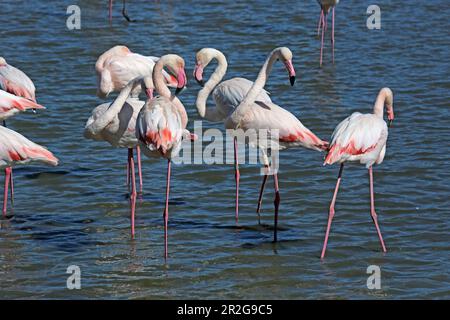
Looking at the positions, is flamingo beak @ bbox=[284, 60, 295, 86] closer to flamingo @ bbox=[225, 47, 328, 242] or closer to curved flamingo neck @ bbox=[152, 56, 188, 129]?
→ flamingo @ bbox=[225, 47, 328, 242]

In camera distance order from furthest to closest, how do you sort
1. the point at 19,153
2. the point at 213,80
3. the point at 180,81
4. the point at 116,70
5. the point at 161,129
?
the point at 116,70, the point at 213,80, the point at 180,81, the point at 19,153, the point at 161,129

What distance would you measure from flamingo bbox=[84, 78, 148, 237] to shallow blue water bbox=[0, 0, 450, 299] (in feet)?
2.10

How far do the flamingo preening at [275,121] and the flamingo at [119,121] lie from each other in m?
0.70

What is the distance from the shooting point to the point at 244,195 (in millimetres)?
8922

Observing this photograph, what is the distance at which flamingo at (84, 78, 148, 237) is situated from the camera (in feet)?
26.0

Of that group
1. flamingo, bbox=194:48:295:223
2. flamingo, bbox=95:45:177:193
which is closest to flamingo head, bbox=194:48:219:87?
flamingo, bbox=194:48:295:223

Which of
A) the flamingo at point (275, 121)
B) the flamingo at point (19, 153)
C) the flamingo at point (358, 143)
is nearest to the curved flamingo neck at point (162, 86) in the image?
the flamingo at point (275, 121)

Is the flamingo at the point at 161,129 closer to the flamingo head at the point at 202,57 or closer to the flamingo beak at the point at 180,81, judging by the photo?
the flamingo beak at the point at 180,81

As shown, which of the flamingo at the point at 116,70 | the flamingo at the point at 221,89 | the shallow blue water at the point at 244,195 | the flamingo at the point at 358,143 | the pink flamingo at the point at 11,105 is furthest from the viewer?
the flamingo at the point at 116,70

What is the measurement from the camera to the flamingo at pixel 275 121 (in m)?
7.91

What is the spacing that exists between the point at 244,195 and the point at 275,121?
112cm

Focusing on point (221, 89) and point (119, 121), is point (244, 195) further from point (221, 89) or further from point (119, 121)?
point (119, 121)

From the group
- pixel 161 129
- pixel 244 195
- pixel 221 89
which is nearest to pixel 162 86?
pixel 161 129

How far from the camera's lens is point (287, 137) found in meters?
7.92
